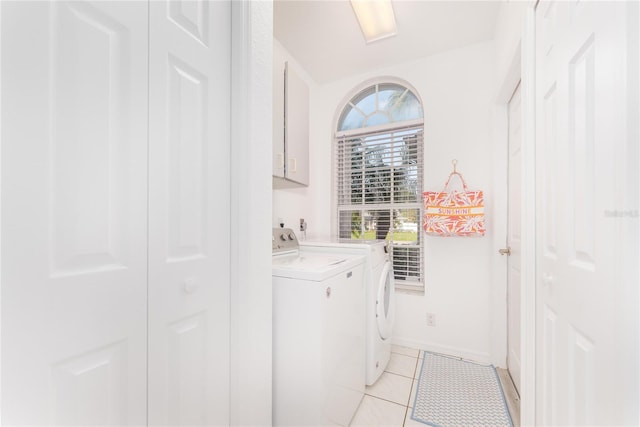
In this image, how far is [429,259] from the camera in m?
2.39

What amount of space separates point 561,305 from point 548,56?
0.96m

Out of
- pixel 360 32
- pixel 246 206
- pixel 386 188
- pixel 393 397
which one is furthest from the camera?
pixel 386 188

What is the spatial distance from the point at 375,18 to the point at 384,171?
4.20 feet

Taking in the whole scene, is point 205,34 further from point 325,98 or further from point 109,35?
point 325,98

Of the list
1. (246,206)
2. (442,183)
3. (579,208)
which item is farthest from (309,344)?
(442,183)

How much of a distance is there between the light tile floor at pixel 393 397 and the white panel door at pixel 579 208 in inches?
29.6

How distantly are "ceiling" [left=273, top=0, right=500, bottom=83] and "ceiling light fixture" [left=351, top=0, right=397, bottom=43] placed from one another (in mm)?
50

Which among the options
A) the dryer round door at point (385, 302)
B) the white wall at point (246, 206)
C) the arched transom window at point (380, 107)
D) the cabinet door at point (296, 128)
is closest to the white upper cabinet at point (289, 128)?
the cabinet door at point (296, 128)

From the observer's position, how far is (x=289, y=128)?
1906 millimetres

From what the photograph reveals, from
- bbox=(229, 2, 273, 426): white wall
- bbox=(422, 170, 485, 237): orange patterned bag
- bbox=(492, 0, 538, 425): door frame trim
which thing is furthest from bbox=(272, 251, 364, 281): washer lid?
bbox=(422, 170, 485, 237): orange patterned bag

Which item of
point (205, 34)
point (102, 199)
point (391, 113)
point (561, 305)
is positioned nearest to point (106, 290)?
point (102, 199)

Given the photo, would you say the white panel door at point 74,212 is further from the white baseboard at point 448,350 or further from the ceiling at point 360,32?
the white baseboard at point 448,350

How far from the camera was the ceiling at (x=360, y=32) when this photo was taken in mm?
1868

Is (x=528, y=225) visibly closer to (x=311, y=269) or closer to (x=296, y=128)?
(x=311, y=269)
